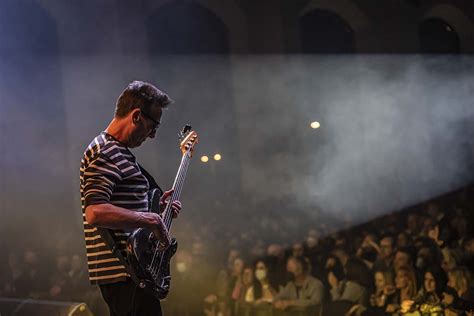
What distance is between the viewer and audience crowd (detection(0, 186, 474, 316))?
510cm

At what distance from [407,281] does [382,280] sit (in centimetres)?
26

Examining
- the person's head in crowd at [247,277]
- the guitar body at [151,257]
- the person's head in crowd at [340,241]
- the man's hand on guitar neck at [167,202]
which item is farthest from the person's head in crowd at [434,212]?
the guitar body at [151,257]

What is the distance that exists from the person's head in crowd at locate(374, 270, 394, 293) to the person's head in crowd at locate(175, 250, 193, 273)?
211 cm

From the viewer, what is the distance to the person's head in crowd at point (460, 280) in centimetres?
493

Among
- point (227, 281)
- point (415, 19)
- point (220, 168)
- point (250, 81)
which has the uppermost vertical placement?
point (415, 19)

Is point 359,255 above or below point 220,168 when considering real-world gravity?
below

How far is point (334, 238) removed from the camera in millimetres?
6289

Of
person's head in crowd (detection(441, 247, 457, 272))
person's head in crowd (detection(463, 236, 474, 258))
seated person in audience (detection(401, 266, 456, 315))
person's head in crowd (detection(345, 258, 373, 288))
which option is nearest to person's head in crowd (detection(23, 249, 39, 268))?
person's head in crowd (detection(345, 258, 373, 288))

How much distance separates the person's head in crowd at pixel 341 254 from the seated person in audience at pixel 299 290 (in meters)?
0.31

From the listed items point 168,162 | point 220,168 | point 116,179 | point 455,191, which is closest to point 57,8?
point 168,162

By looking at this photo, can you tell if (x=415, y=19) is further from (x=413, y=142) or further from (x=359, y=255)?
(x=359, y=255)

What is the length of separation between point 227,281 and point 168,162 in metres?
3.31

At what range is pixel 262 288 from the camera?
18.7 feet

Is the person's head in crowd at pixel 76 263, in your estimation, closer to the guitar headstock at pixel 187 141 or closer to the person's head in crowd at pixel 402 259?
the person's head in crowd at pixel 402 259
